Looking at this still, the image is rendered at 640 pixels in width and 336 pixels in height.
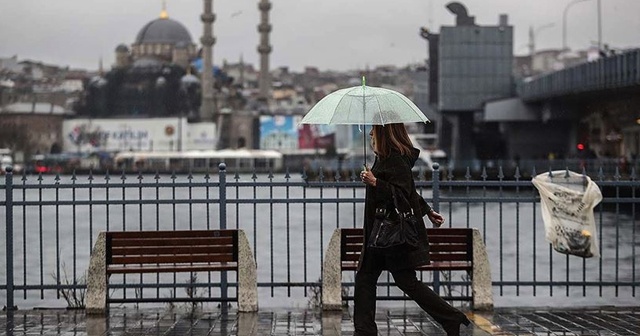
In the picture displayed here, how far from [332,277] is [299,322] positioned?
0.68 meters

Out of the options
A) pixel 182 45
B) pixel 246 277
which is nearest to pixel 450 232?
pixel 246 277

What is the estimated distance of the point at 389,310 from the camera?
1185 centimetres

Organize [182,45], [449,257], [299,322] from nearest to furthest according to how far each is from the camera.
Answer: [299,322] < [449,257] < [182,45]

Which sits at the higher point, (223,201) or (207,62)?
(207,62)

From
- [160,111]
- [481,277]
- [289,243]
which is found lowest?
[289,243]

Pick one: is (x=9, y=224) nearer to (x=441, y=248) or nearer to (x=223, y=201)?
(x=223, y=201)

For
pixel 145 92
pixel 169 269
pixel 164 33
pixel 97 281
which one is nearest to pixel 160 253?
pixel 169 269

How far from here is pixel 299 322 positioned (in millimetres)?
10914

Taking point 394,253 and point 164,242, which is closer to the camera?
point 394,253

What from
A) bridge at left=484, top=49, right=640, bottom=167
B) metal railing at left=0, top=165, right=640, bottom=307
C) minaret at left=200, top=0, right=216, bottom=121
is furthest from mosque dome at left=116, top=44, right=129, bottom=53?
metal railing at left=0, top=165, right=640, bottom=307

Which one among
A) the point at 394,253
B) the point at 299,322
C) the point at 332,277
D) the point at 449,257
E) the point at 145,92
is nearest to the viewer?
the point at 394,253

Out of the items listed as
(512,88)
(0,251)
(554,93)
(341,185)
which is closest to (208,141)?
(512,88)

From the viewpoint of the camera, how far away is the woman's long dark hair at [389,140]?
8.86 metres

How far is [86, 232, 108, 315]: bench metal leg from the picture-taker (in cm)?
1102
